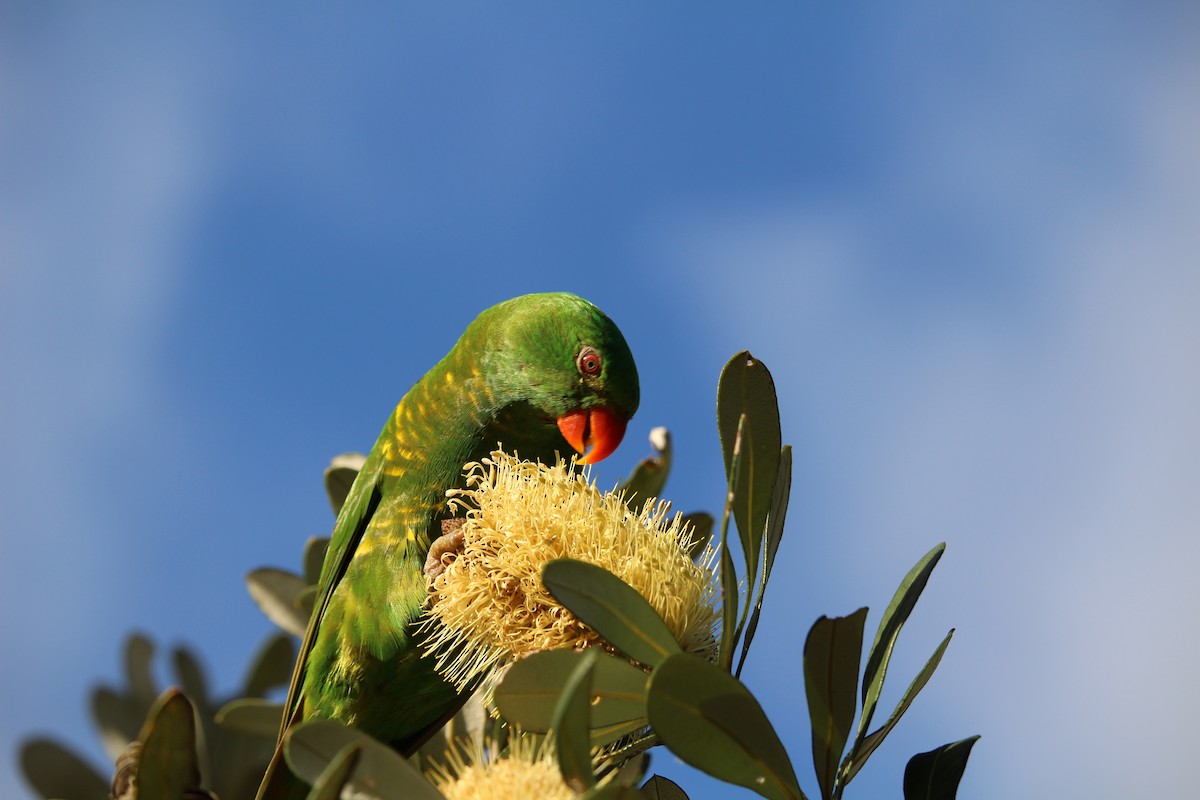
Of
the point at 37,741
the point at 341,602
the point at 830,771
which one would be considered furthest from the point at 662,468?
the point at 37,741

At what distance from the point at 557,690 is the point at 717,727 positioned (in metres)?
0.21

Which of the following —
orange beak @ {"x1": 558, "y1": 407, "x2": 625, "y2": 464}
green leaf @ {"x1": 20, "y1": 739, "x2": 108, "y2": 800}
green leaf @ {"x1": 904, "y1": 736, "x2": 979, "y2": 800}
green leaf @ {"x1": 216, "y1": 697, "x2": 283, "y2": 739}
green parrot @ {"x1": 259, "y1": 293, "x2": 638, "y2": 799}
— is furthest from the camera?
green leaf @ {"x1": 20, "y1": 739, "x2": 108, "y2": 800}

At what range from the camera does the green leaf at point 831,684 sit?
121cm

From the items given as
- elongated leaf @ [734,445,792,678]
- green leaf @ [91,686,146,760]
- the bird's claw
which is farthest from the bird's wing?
elongated leaf @ [734,445,792,678]

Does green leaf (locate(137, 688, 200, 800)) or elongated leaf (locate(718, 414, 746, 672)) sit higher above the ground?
elongated leaf (locate(718, 414, 746, 672))

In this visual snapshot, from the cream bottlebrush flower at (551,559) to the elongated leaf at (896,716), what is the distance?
25 centimetres

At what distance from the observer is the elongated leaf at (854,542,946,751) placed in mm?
1246

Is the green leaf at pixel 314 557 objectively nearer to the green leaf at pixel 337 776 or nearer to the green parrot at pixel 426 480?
the green parrot at pixel 426 480

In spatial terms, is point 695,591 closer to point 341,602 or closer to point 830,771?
point 830,771

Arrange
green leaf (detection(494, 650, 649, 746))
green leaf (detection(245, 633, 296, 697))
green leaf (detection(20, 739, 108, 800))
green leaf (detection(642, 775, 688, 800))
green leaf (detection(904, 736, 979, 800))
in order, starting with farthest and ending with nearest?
green leaf (detection(245, 633, 296, 697))
green leaf (detection(20, 739, 108, 800))
green leaf (detection(642, 775, 688, 800))
green leaf (detection(904, 736, 979, 800))
green leaf (detection(494, 650, 649, 746))

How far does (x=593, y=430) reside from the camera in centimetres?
226

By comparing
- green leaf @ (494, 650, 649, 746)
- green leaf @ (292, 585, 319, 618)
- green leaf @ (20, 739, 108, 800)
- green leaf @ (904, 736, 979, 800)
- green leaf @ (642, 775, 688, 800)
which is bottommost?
green leaf @ (20, 739, 108, 800)

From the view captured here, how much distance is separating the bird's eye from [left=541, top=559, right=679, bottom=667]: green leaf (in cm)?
111

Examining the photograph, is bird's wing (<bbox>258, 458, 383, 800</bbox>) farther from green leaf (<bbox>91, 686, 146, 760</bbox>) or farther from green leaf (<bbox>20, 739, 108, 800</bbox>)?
green leaf (<bbox>91, 686, 146, 760</bbox>)
